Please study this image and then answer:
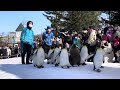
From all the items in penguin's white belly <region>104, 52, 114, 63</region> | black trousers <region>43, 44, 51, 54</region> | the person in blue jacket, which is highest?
the person in blue jacket

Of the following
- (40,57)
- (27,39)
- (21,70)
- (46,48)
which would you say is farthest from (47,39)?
(21,70)

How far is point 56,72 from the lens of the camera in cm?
794

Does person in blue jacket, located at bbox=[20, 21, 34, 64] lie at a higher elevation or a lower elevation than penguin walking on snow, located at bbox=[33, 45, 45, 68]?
higher

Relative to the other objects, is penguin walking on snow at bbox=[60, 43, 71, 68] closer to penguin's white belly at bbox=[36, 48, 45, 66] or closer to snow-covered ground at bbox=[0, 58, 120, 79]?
snow-covered ground at bbox=[0, 58, 120, 79]

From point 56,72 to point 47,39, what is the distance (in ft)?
→ 4.81

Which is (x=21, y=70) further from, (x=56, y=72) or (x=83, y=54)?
(x=83, y=54)

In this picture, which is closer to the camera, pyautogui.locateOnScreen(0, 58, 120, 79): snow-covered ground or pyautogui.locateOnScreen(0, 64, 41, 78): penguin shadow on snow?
pyautogui.locateOnScreen(0, 58, 120, 79): snow-covered ground

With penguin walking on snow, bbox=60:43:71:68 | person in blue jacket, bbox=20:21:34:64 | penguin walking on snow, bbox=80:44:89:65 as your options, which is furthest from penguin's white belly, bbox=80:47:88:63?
person in blue jacket, bbox=20:21:34:64

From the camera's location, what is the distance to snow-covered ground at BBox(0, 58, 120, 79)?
745cm

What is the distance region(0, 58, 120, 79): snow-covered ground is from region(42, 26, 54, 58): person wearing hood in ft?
2.26

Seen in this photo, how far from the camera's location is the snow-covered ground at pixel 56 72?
7.45 m
